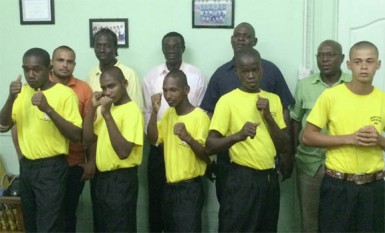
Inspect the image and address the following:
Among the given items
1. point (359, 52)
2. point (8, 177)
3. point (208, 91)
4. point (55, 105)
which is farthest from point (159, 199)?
point (359, 52)

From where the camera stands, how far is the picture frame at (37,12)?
162 inches

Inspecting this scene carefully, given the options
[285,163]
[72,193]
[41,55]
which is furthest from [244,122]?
[72,193]

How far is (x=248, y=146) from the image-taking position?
2.73 m

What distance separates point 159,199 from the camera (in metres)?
3.63

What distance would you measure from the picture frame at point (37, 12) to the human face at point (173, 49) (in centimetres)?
114

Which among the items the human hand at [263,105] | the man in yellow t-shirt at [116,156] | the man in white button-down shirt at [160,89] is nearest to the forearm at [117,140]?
the man in yellow t-shirt at [116,156]

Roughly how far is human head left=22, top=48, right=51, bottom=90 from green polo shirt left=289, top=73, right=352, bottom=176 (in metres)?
1.64

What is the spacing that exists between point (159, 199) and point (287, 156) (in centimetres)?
107

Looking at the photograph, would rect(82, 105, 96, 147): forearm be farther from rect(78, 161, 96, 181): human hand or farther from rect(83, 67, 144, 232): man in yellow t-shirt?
rect(78, 161, 96, 181): human hand

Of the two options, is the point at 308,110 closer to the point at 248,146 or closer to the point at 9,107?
the point at 248,146

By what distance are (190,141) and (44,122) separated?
86 centimetres

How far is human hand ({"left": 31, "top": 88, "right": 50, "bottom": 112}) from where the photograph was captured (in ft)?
8.93

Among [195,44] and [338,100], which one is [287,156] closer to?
[338,100]

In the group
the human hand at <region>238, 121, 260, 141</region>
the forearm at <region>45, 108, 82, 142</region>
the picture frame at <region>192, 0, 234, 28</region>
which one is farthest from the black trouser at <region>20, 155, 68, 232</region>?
the picture frame at <region>192, 0, 234, 28</region>
